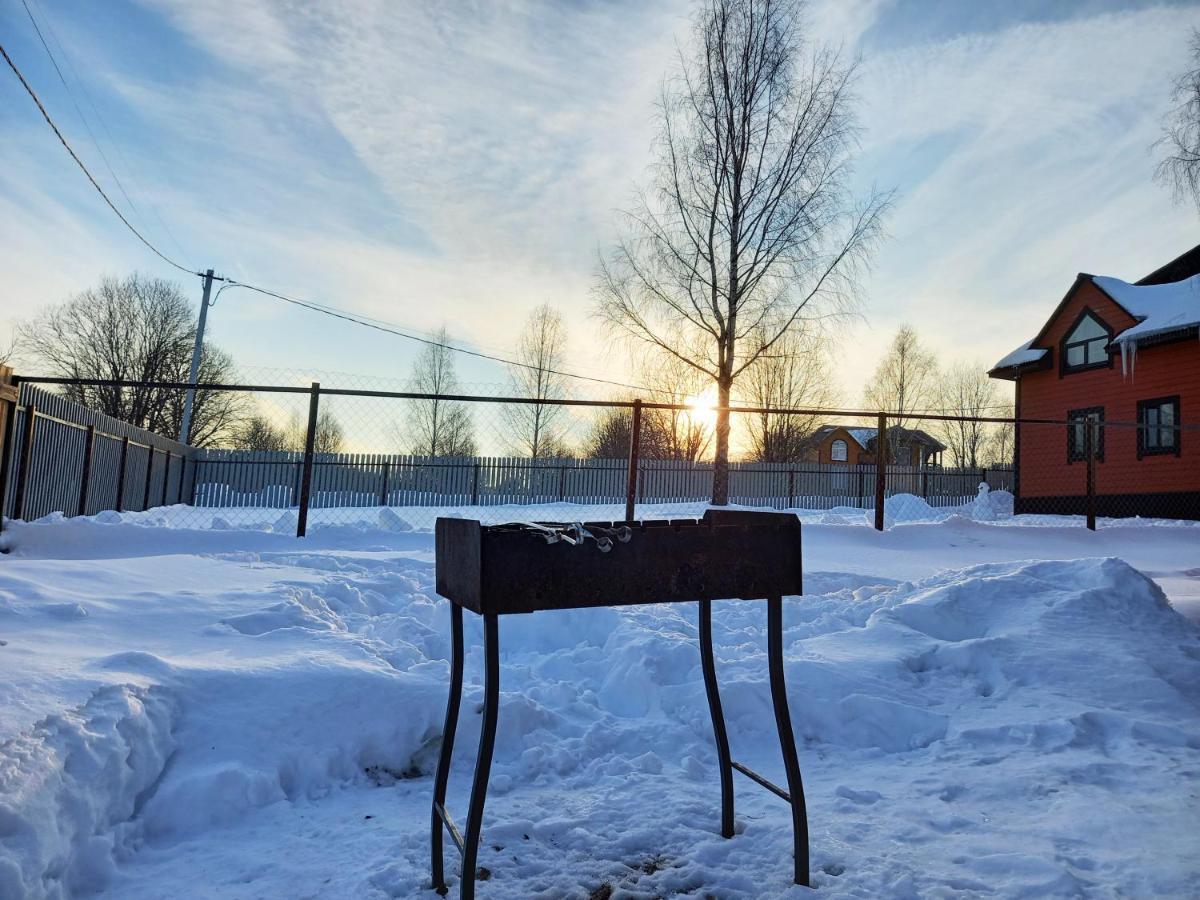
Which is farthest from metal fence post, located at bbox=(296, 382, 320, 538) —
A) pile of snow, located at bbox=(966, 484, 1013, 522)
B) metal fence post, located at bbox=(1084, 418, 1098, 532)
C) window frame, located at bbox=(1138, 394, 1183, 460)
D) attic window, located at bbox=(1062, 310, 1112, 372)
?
attic window, located at bbox=(1062, 310, 1112, 372)

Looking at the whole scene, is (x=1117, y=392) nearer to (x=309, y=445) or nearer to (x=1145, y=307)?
(x=1145, y=307)

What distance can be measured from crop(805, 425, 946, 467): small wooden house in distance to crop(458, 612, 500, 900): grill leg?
124 feet

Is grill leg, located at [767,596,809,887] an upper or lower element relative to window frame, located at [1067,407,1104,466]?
lower

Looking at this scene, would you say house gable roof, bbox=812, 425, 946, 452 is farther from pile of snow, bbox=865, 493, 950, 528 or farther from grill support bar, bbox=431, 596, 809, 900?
grill support bar, bbox=431, 596, 809, 900

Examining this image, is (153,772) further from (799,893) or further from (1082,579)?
(1082,579)

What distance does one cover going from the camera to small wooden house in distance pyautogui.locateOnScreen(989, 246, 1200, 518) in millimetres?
16547

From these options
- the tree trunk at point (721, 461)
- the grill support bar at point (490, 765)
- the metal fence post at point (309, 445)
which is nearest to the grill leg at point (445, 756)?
the grill support bar at point (490, 765)

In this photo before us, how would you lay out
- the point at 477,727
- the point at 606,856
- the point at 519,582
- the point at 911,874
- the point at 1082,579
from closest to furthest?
1. the point at 519,582
2. the point at 911,874
3. the point at 606,856
4. the point at 477,727
5. the point at 1082,579

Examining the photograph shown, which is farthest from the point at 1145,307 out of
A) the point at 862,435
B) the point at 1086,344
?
the point at 862,435

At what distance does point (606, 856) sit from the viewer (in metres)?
2.30

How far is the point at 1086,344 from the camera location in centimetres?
1958

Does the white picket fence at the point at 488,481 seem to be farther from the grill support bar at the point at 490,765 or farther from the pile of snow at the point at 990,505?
the grill support bar at the point at 490,765

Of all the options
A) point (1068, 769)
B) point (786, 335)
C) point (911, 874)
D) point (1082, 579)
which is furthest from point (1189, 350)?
point (911, 874)

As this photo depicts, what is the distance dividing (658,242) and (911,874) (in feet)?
46.3
